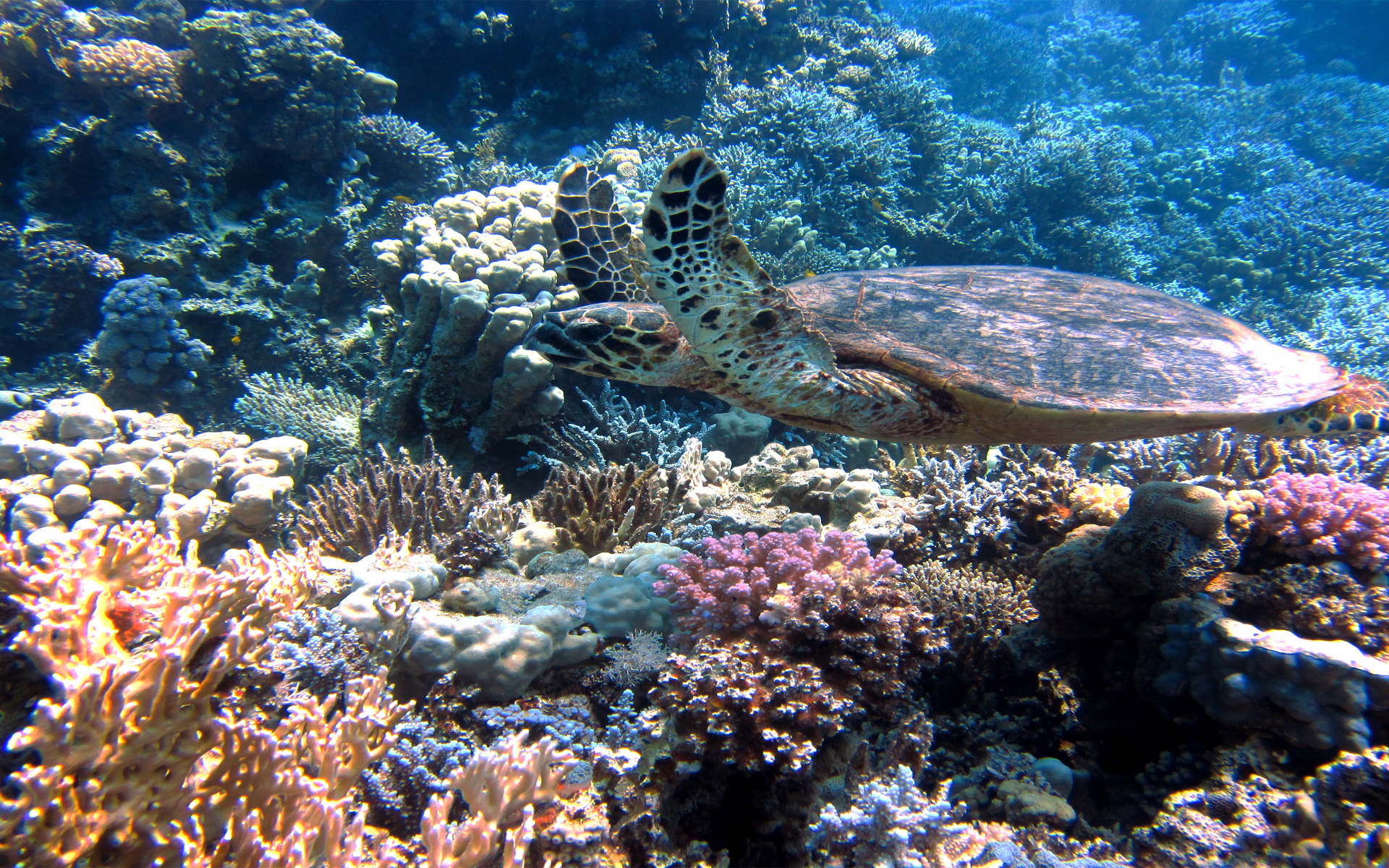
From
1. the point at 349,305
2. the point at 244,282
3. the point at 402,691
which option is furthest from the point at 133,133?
the point at 402,691

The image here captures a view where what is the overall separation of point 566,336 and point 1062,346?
8.16ft

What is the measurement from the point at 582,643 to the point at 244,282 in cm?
677

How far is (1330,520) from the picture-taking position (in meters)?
2.24

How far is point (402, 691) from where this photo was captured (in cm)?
211

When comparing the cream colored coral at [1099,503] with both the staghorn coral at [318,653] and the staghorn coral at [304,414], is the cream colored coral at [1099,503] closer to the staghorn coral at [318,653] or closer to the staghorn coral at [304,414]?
the staghorn coral at [318,653]

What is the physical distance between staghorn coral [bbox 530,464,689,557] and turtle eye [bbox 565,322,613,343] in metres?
1.17

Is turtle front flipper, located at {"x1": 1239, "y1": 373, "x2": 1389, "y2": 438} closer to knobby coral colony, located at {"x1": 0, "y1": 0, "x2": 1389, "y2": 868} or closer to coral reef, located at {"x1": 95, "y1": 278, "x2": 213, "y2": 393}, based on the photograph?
knobby coral colony, located at {"x1": 0, "y1": 0, "x2": 1389, "y2": 868}

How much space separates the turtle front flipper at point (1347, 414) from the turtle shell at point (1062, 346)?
4.1 inches

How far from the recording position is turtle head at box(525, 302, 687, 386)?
248 cm

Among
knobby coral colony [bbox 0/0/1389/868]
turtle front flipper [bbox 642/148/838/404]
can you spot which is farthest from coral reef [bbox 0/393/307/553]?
turtle front flipper [bbox 642/148/838/404]

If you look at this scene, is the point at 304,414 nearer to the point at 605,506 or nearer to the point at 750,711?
the point at 605,506

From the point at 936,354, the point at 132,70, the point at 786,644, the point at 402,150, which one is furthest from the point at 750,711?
the point at 132,70

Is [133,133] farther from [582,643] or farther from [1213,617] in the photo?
[1213,617]

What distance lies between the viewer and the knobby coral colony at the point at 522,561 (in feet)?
5.03
